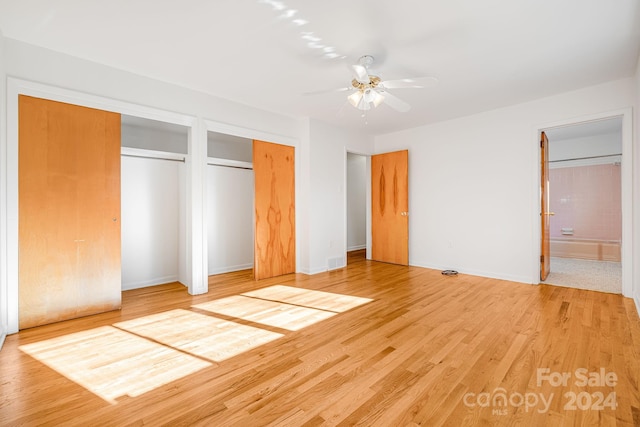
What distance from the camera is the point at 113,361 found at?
2061mm

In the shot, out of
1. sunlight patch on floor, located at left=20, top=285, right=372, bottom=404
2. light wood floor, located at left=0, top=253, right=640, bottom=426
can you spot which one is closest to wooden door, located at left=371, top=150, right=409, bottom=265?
light wood floor, located at left=0, top=253, right=640, bottom=426

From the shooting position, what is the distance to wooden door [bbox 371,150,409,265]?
18.0 ft

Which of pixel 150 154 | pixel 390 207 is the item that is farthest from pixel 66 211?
pixel 390 207

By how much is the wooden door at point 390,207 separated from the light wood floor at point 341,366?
90.4 inches

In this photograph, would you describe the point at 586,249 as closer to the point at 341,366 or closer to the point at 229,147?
the point at 341,366

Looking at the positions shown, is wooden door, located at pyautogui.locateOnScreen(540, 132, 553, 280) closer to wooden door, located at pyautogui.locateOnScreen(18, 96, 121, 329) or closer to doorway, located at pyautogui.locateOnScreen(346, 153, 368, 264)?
doorway, located at pyautogui.locateOnScreen(346, 153, 368, 264)

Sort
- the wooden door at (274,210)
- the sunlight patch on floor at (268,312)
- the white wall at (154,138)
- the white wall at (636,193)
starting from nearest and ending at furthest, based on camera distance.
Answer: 1. the sunlight patch on floor at (268,312)
2. the white wall at (636,193)
3. the wooden door at (274,210)
4. the white wall at (154,138)

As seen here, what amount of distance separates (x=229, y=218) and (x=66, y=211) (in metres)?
2.32

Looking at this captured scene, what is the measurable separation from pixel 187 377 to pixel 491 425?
5.67 feet

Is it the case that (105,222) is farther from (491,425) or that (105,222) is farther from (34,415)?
(491,425)

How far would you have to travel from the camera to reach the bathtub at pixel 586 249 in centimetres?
573

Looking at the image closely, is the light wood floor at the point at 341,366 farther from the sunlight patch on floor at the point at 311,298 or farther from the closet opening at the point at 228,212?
the closet opening at the point at 228,212

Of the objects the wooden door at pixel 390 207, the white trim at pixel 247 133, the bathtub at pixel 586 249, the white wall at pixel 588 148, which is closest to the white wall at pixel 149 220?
the white trim at pixel 247 133

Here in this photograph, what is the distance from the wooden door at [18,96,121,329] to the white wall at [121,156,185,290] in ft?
2.96
